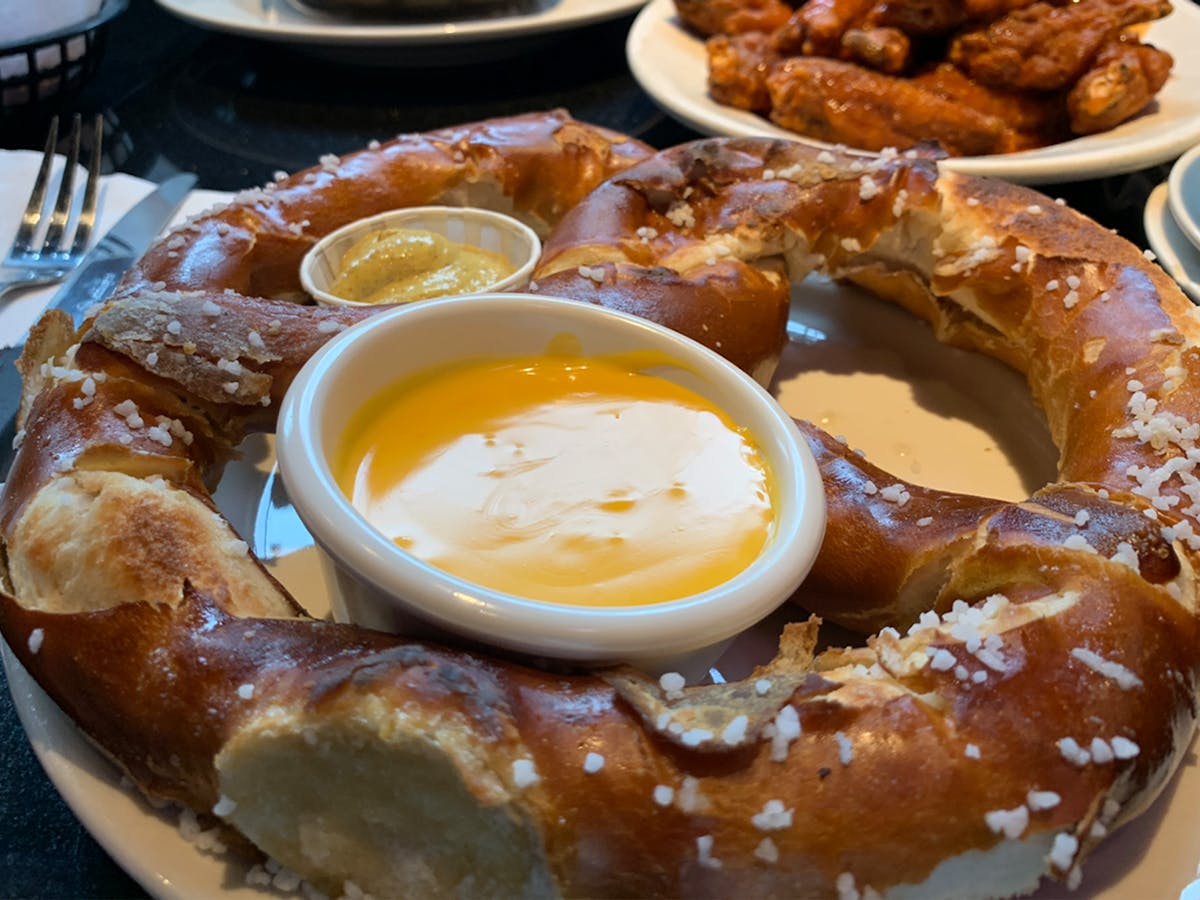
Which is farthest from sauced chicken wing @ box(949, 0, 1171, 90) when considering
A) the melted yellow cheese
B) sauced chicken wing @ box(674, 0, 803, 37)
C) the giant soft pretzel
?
the melted yellow cheese

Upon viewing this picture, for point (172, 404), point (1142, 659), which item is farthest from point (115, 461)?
point (1142, 659)

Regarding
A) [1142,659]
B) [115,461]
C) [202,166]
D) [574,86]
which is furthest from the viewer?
[574,86]

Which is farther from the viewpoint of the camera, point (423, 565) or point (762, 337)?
point (762, 337)

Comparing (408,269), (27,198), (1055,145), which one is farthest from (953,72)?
(27,198)

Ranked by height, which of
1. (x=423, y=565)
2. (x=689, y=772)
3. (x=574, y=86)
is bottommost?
(x=574, y=86)

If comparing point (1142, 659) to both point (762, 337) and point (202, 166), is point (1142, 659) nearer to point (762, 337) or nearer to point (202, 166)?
point (762, 337)

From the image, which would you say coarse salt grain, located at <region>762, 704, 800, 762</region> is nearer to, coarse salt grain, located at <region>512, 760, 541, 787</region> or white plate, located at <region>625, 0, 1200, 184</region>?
coarse salt grain, located at <region>512, 760, 541, 787</region>
